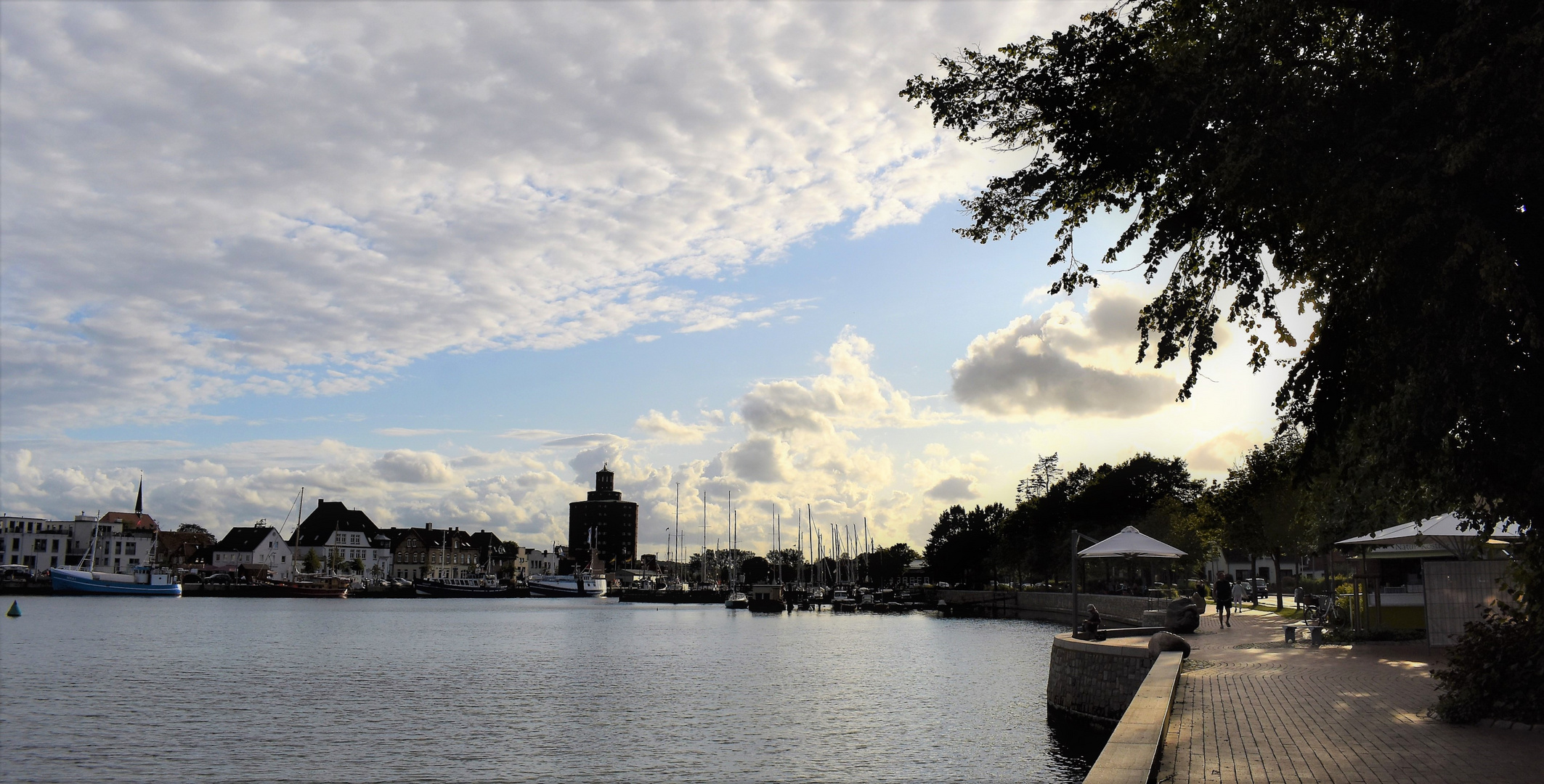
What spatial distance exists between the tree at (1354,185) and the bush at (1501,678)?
708 mm

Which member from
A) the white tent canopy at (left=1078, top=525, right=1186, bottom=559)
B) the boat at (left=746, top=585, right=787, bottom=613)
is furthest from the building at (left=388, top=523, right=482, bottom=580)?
the white tent canopy at (left=1078, top=525, right=1186, bottom=559)

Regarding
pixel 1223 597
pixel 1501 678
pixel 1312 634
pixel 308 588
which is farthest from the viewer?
pixel 308 588

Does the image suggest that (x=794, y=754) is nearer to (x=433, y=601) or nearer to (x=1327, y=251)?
(x=1327, y=251)

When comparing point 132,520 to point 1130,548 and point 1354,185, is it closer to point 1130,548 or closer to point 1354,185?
point 1130,548

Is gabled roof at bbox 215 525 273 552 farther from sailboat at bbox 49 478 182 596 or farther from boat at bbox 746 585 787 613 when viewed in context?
boat at bbox 746 585 787 613

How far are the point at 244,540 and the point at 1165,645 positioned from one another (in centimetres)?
17452

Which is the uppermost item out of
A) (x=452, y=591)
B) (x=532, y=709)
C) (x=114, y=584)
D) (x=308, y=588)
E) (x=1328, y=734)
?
(x=1328, y=734)

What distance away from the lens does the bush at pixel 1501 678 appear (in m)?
12.6

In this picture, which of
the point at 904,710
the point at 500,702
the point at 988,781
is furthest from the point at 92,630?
the point at 988,781

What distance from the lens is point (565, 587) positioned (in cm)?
17725

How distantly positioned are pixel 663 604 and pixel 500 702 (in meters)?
115

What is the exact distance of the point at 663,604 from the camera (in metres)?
148

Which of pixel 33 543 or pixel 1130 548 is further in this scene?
pixel 33 543

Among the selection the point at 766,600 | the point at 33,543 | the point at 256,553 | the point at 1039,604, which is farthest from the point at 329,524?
the point at 1039,604
